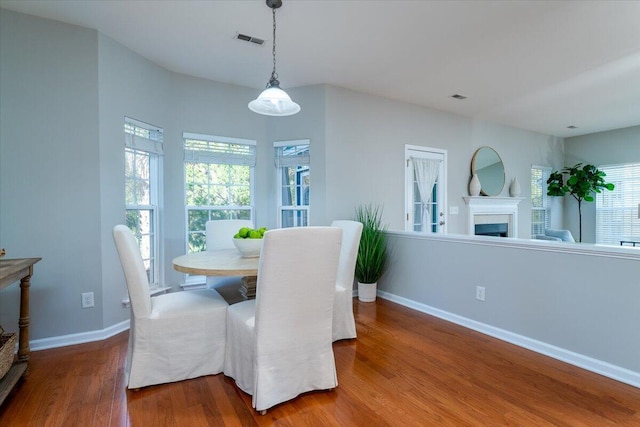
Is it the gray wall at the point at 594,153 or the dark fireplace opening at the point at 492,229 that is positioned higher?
the gray wall at the point at 594,153

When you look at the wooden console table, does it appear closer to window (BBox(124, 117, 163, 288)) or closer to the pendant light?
window (BBox(124, 117, 163, 288))

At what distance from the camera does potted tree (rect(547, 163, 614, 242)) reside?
610 centimetres

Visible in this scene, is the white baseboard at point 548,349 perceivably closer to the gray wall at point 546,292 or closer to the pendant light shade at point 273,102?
the gray wall at point 546,292

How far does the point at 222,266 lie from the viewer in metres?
2.03

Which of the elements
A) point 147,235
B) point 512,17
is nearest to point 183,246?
point 147,235

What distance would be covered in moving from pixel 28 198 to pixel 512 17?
4.10m

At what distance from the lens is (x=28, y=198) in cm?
251

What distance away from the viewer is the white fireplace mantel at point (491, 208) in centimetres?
539

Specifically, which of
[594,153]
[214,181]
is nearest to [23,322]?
[214,181]

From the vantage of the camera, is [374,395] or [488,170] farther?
[488,170]

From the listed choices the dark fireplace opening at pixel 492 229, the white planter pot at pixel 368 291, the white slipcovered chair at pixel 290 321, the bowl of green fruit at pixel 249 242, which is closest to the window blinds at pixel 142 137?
the bowl of green fruit at pixel 249 242

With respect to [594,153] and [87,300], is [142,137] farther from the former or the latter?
[594,153]

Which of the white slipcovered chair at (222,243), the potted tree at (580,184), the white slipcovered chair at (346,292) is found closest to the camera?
the white slipcovered chair at (346,292)

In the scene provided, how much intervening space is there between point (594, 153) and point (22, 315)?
8881 mm
